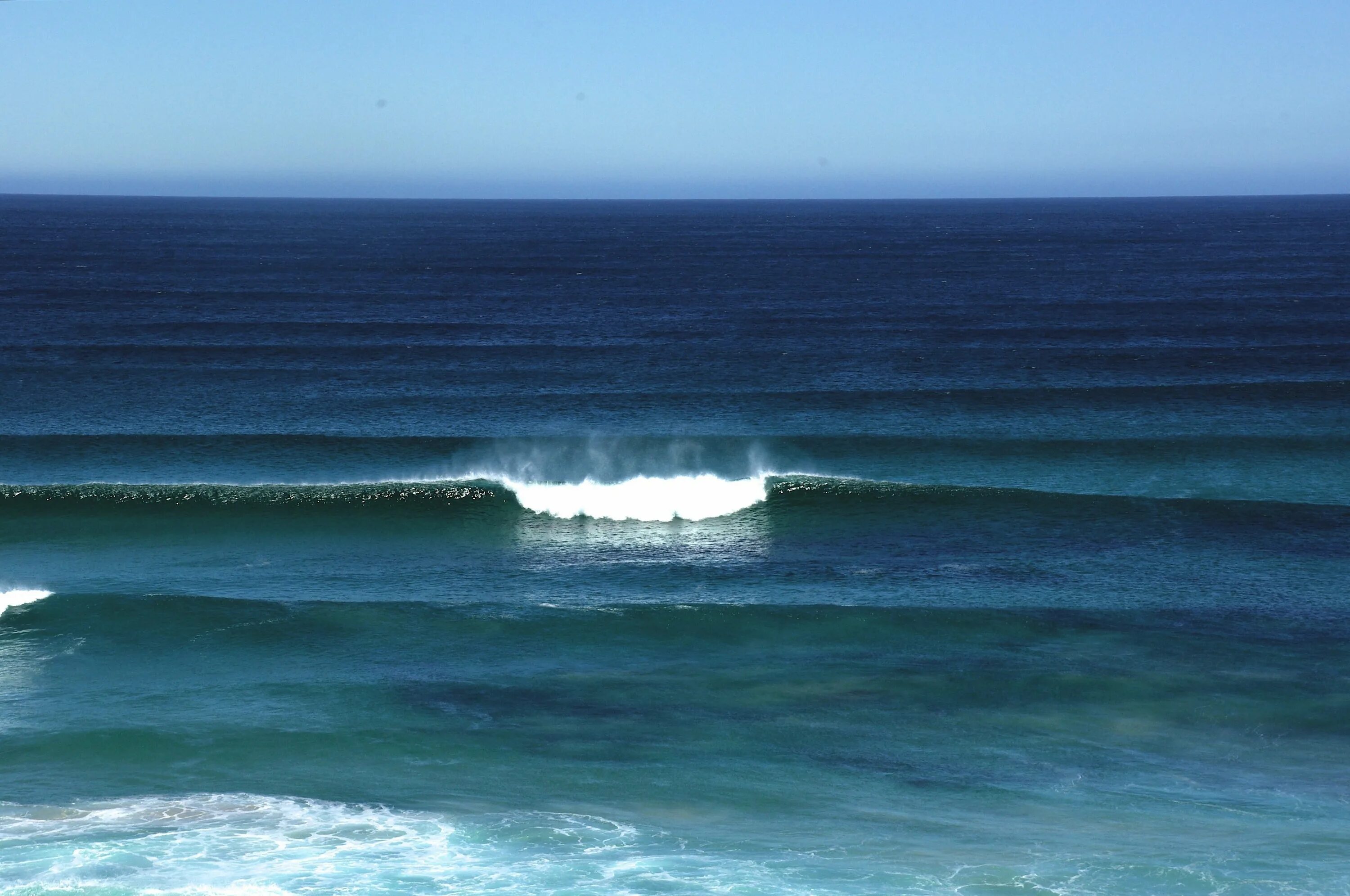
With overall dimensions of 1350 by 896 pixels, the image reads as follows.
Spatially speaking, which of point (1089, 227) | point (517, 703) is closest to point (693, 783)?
point (517, 703)

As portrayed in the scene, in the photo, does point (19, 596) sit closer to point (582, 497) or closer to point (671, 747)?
point (582, 497)

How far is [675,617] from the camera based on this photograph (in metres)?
25.2

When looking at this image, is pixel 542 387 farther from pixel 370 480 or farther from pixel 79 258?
pixel 79 258

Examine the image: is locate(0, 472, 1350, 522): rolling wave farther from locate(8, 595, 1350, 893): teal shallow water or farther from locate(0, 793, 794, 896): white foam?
locate(0, 793, 794, 896): white foam

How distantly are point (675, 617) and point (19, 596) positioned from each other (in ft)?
44.2

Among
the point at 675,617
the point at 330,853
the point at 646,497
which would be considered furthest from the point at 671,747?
the point at 646,497

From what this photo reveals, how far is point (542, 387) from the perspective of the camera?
50.0 meters

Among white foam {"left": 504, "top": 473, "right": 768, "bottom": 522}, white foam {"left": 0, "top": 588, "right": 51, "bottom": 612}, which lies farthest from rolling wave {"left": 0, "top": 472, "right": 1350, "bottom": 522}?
white foam {"left": 0, "top": 588, "right": 51, "bottom": 612}

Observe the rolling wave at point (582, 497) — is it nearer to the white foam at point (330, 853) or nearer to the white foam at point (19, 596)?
the white foam at point (19, 596)

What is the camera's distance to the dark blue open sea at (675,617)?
16.2 metres

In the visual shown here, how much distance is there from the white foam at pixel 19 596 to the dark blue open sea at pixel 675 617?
122mm

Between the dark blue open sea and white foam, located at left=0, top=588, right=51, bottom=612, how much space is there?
122 mm

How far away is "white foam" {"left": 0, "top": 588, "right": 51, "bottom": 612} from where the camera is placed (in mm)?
A: 25562

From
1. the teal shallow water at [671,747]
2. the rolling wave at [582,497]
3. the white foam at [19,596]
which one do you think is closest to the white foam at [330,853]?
the teal shallow water at [671,747]
